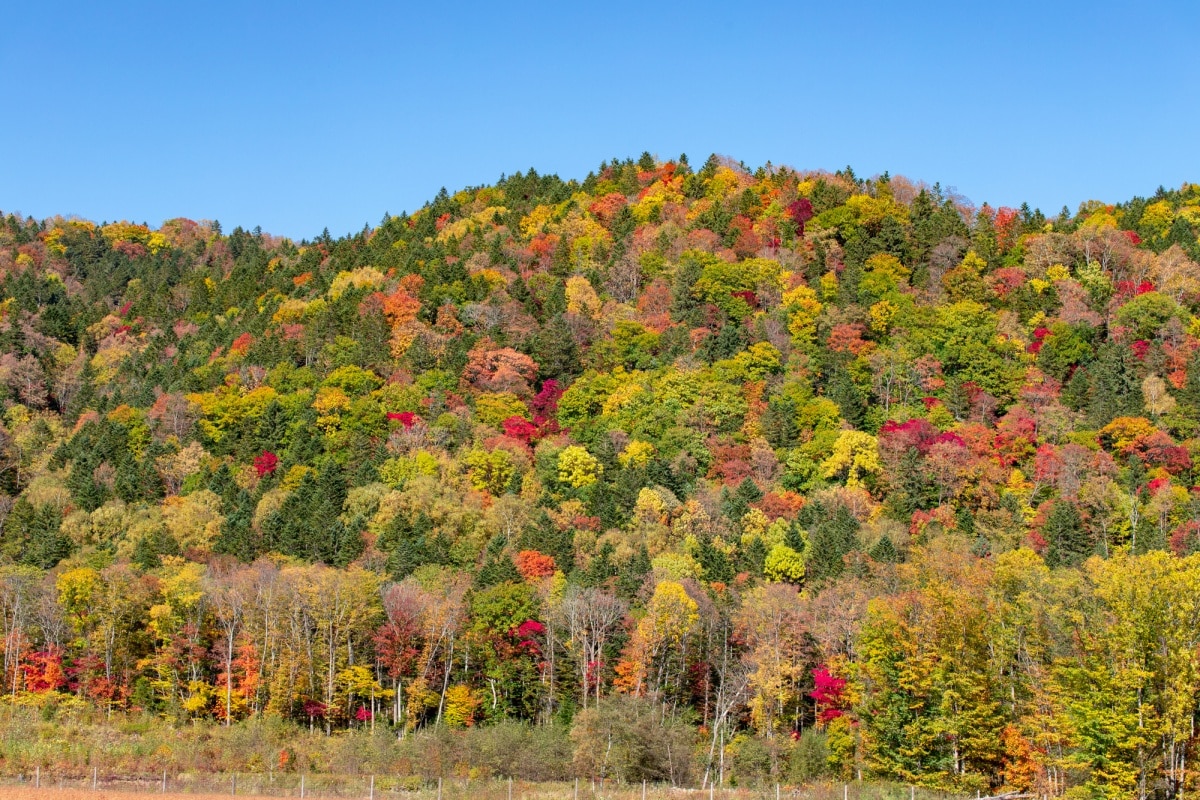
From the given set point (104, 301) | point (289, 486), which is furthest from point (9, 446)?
point (104, 301)

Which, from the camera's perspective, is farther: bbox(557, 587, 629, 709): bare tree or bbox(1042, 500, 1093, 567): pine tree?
bbox(1042, 500, 1093, 567): pine tree

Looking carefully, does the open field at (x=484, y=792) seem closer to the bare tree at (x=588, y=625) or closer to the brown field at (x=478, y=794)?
the brown field at (x=478, y=794)

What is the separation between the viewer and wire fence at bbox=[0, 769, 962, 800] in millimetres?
47375

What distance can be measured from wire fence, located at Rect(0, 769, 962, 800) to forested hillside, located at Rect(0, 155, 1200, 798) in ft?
12.4

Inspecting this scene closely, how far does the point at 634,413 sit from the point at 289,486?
27.6 metres

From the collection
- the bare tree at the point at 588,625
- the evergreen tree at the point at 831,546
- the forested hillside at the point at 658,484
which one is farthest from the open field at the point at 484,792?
the evergreen tree at the point at 831,546

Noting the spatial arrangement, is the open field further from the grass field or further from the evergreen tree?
the evergreen tree

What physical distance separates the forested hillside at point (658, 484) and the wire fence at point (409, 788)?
12.4ft

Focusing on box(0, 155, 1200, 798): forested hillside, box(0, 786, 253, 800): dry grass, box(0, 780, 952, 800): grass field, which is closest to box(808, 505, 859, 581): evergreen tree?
box(0, 155, 1200, 798): forested hillside

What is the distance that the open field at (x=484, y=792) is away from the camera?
1832 inches

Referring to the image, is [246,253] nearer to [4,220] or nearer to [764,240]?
[4,220]

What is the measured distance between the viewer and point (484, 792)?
1912 inches

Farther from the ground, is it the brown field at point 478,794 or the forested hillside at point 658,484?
the forested hillside at point 658,484

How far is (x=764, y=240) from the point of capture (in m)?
133
